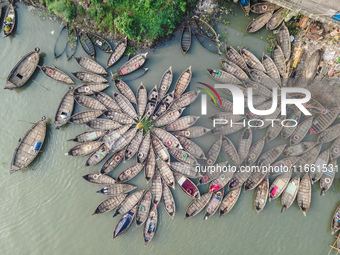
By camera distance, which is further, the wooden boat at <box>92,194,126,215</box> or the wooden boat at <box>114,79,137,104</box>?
the wooden boat at <box>114,79,137,104</box>

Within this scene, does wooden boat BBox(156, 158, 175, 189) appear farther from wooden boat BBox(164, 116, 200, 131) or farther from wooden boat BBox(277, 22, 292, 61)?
wooden boat BBox(277, 22, 292, 61)

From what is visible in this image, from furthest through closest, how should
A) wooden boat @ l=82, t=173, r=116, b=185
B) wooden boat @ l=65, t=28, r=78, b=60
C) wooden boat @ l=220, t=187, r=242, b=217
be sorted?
wooden boat @ l=65, t=28, r=78, b=60 < wooden boat @ l=82, t=173, r=116, b=185 < wooden boat @ l=220, t=187, r=242, b=217

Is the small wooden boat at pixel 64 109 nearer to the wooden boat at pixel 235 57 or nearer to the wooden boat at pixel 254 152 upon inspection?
the wooden boat at pixel 235 57

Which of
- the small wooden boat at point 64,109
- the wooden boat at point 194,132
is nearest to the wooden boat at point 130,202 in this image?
the wooden boat at point 194,132

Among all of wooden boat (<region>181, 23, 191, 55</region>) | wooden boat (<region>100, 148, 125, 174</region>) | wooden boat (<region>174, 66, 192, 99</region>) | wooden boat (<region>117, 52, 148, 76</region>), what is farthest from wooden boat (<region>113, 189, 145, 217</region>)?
wooden boat (<region>181, 23, 191, 55</region>)

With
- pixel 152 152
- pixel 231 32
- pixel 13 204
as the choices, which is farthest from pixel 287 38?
pixel 13 204

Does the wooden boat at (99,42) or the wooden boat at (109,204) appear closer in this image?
the wooden boat at (109,204)

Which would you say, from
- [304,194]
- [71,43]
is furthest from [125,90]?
[304,194]

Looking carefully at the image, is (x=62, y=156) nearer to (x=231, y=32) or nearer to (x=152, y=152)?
(x=152, y=152)
